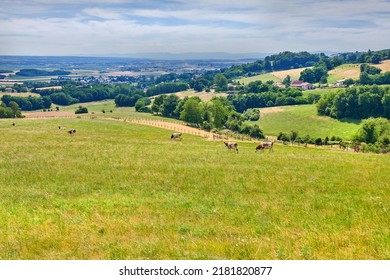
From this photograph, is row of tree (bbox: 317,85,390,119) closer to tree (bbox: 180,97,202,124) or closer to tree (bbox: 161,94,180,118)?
tree (bbox: 161,94,180,118)

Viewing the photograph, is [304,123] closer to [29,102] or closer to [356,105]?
[356,105]

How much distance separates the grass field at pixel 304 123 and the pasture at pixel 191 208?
348 feet

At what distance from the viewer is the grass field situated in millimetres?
132375

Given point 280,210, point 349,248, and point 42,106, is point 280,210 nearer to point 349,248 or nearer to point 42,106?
point 349,248

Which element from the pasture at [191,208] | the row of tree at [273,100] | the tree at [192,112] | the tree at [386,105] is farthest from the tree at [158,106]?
the pasture at [191,208]

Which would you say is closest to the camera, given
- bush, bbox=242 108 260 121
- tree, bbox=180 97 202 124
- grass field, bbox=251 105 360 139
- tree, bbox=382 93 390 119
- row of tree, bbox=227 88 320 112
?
tree, bbox=180 97 202 124

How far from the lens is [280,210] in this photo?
48.3 ft

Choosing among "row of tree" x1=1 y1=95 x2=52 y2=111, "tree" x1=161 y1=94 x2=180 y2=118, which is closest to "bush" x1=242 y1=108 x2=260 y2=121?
"tree" x1=161 y1=94 x2=180 y2=118

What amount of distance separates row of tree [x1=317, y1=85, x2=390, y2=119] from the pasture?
129802 mm

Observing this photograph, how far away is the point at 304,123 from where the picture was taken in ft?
474

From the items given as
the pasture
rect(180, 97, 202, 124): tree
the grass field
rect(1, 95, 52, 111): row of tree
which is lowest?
the grass field

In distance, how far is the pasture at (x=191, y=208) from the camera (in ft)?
33.0
